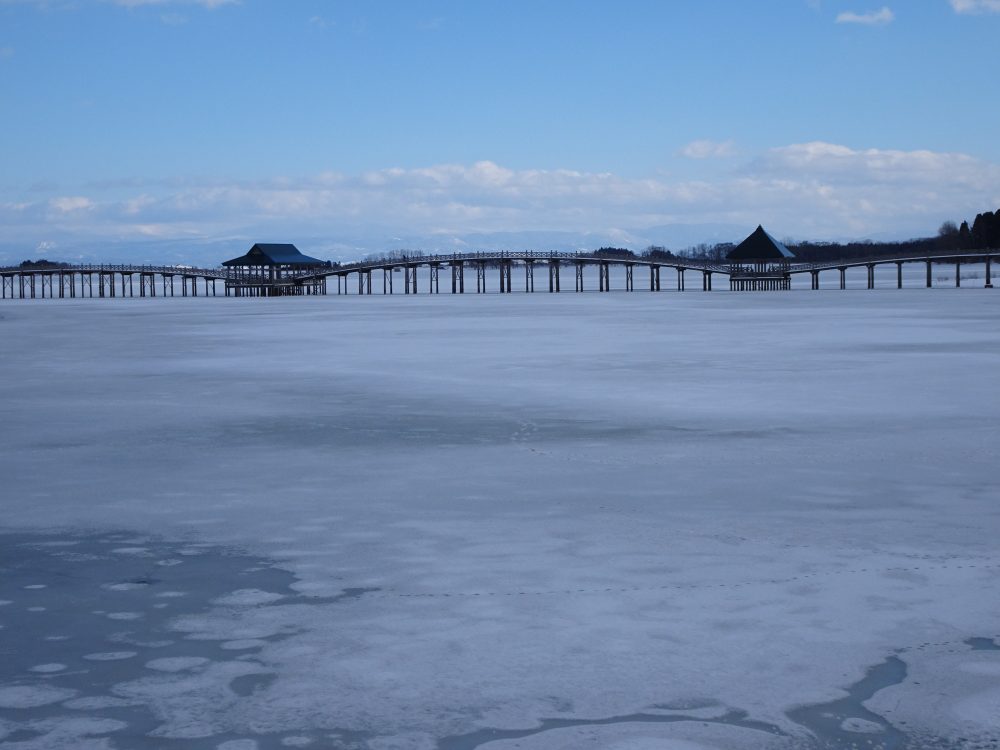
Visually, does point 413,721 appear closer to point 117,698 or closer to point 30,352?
point 117,698

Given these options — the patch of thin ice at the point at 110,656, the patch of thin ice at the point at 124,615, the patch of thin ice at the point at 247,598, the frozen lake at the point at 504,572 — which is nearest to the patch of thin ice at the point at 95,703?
the frozen lake at the point at 504,572

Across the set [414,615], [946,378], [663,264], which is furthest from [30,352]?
[663,264]

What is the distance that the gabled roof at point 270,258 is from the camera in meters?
111

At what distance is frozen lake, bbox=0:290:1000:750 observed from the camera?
4824mm

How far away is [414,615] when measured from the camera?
6215mm

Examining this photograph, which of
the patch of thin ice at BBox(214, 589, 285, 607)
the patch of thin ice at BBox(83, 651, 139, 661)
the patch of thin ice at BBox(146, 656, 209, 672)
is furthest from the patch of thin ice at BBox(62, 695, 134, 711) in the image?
the patch of thin ice at BBox(214, 589, 285, 607)

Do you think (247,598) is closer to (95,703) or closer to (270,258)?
(95,703)

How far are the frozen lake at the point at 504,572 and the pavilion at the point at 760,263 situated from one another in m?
95.8

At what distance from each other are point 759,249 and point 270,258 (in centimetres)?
4469

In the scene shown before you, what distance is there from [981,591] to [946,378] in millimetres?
12621

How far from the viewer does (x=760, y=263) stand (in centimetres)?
11125

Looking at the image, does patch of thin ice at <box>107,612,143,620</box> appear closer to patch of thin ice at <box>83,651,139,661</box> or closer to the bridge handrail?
patch of thin ice at <box>83,651,139,661</box>

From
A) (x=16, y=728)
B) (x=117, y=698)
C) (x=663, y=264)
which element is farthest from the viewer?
(x=663, y=264)

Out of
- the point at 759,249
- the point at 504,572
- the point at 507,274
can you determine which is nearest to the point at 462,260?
the point at 507,274
